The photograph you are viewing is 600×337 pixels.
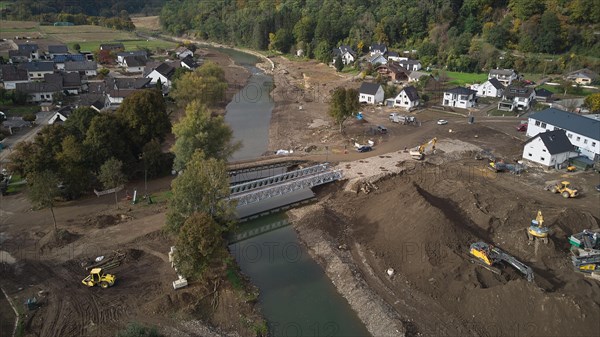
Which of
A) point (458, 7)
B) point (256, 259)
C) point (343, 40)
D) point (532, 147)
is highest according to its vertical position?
point (458, 7)

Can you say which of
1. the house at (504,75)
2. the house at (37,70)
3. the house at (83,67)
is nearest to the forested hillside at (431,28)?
the house at (504,75)

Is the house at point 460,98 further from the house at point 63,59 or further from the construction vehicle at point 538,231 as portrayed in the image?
the house at point 63,59

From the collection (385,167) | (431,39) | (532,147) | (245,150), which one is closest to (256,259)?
(385,167)

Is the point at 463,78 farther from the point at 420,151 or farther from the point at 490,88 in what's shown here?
the point at 420,151

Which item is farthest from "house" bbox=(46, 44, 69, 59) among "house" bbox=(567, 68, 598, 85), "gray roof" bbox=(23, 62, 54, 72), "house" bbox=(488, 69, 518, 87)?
"house" bbox=(567, 68, 598, 85)

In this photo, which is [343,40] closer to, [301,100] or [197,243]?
[301,100]
